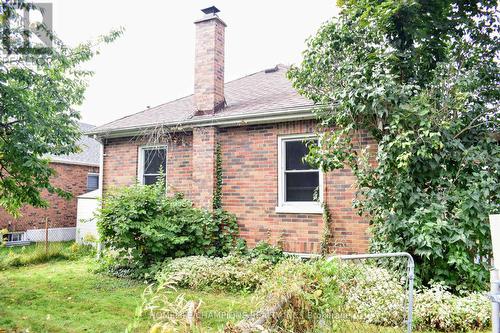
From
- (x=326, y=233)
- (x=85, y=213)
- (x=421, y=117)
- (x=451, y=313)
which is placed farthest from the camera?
(x=85, y=213)

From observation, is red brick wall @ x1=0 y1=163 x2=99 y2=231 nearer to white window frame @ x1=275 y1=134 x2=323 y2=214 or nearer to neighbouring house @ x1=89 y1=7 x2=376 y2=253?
neighbouring house @ x1=89 y1=7 x2=376 y2=253

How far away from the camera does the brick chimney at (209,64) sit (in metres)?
10.3

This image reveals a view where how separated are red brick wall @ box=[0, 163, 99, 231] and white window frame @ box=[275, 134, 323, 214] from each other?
997 centimetres

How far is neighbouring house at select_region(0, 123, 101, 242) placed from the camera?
1541cm

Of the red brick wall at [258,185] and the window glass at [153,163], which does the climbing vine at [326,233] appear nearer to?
the red brick wall at [258,185]

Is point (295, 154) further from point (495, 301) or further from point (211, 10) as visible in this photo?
point (495, 301)

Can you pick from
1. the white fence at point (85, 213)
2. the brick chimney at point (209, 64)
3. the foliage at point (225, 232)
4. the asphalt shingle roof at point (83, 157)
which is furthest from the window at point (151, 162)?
the asphalt shingle roof at point (83, 157)

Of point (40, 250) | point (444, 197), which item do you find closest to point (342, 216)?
point (444, 197)

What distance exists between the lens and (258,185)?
9.27 metres

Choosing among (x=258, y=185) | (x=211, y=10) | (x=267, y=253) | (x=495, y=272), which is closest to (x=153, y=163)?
(x=258, y=185)

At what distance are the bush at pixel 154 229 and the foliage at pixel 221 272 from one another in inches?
23.7

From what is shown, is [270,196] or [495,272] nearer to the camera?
[495,272]

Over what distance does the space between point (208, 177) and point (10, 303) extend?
4.92 meters

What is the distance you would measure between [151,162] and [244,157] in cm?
323
